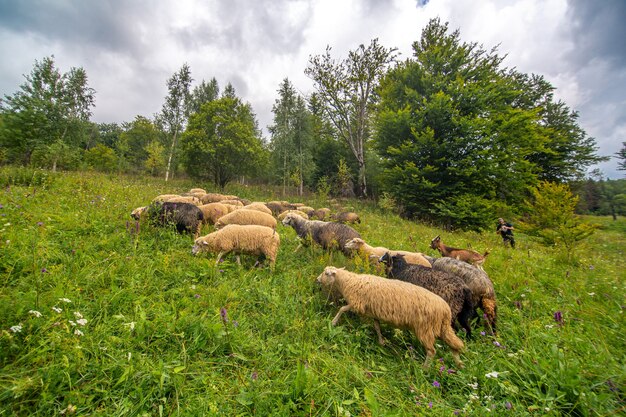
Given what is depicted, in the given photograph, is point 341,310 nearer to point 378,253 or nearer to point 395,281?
point 395,281

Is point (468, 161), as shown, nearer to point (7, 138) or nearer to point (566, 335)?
point (566, 335)

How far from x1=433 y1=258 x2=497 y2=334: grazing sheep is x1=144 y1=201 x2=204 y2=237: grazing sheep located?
6623mm

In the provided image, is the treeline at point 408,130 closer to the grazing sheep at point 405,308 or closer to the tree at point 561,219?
the tree at point 561,219

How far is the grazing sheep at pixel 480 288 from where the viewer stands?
389 cm

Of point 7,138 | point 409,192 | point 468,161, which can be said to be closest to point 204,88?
point 7,138

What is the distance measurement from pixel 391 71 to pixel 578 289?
22.3m

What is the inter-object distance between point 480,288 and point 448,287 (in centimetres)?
83

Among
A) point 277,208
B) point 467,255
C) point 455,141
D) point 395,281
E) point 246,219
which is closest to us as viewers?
point 395,281

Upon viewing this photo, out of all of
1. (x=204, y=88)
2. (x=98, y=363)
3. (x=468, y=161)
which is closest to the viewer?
(x=98, y=363)

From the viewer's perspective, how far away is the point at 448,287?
12.6 feet

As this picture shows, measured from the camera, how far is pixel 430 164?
56.9 ft

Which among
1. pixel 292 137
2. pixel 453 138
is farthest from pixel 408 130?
pixel 292 137

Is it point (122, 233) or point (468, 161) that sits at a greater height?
point (468, 161)

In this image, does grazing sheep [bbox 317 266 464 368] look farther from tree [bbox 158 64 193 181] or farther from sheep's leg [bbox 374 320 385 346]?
tree [bbox 158 64 193 181]
